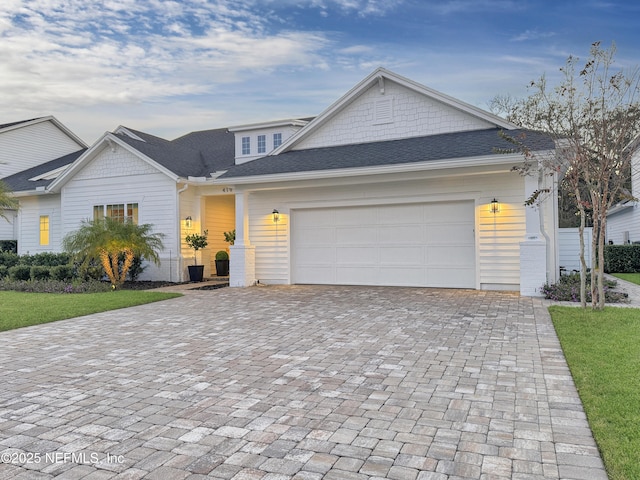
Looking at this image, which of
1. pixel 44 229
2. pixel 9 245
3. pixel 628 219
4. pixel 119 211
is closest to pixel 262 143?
pixel 119 211

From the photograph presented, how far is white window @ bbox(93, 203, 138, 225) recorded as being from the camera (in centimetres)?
1510

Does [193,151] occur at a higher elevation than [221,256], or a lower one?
higher

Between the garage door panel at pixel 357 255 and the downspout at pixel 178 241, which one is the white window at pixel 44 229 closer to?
the downspout at pixel 178 241

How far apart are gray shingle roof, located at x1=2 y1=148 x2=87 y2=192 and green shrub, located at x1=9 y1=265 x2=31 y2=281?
4.02m

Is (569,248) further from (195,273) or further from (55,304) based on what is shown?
(55,304)

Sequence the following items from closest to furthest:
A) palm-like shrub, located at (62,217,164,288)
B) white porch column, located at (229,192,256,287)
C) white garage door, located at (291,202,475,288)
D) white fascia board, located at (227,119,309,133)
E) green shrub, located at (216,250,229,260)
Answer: white garage door, located at (291,202,475,288) < palm-like shrub, located at (62,217,164,288) < white porch column, located at (229,192,256,287) < green shrub, located at (216,250,229,260) < white fascia board, located at (227,119,309,133)

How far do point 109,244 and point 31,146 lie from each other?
41.5 feet

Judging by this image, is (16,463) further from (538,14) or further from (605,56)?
(538,14)

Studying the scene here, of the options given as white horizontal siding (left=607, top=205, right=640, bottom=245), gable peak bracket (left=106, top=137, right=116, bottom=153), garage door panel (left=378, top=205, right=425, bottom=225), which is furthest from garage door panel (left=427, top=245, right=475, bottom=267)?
white horizontal siding (left=607, top=205, right=640, bottom=245)

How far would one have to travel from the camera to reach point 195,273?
14562mm

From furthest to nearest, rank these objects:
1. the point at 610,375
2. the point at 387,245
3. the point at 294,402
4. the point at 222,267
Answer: the point at 222,267, the point at 387,245, the point at 610,375, the point at 294,402

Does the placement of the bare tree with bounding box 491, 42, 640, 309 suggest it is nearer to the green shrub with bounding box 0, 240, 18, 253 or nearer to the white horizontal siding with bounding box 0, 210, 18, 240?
the green shrub with bounding box 0, 240, 18, 253

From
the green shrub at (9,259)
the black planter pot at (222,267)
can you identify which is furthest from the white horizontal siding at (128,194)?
the green shrub at (9,259)

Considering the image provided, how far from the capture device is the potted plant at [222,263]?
15508 millimetres
